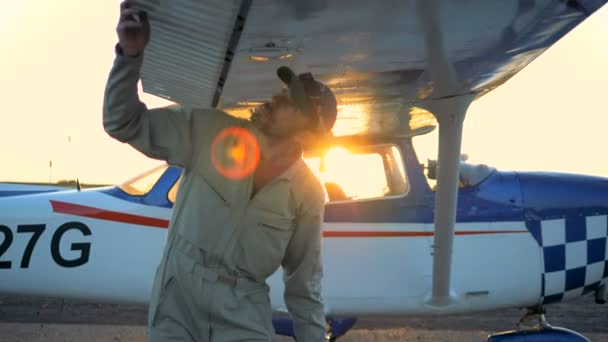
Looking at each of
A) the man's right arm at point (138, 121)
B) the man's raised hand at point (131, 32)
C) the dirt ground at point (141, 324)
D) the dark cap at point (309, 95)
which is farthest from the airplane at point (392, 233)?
the man's raised hand at point (131, 32)

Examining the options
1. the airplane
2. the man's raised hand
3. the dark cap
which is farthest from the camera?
the airplane

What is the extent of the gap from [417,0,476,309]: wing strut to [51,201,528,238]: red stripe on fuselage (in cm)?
47

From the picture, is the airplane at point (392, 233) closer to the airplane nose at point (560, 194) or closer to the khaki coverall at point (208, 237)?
the airplane nose at point (560, 194)

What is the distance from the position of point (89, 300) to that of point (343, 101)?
2647 mm

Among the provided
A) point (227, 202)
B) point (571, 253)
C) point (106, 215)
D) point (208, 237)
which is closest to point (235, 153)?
point (227, 202)

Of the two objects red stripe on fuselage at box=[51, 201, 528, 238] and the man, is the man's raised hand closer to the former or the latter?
the man

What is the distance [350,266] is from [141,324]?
358cm

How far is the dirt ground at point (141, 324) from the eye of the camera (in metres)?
7.89

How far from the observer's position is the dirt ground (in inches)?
311

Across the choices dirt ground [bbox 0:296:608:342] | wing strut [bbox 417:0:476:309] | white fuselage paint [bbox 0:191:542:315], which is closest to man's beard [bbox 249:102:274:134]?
wing strut [bbox 417:0:476:309]

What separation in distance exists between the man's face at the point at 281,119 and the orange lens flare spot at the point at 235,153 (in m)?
0.08

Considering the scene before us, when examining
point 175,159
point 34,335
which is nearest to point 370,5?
point 175,159

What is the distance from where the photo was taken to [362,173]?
20.0 feet

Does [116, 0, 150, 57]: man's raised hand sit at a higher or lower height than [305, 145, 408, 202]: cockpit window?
higher
